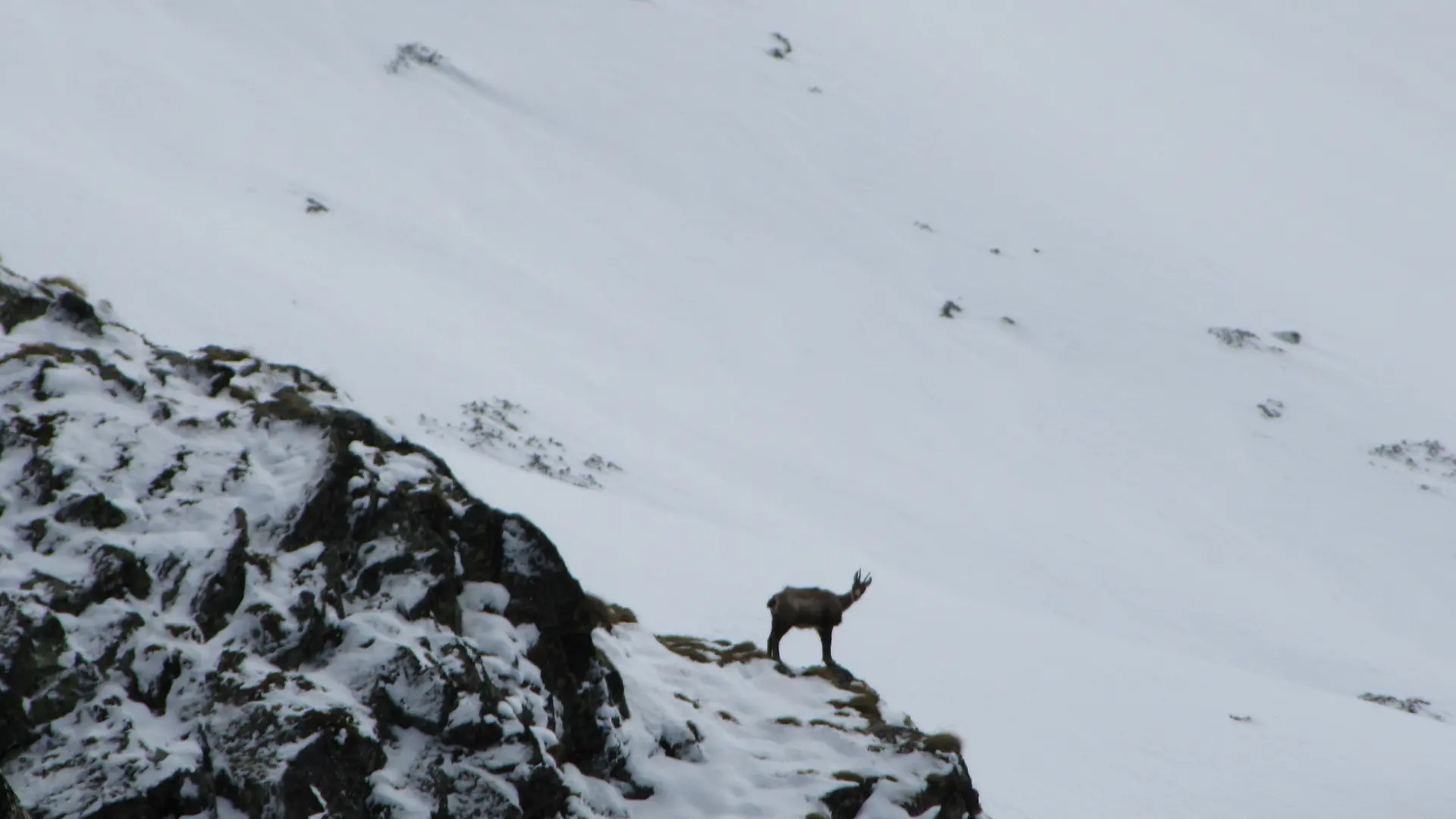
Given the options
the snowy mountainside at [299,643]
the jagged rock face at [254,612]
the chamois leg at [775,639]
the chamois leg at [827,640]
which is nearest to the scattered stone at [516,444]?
the chamois leg at [775,639]

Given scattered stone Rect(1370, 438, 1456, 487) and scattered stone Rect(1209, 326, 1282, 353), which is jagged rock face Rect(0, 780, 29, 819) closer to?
scattered stone Rect(1370, 438, 1456, 487)

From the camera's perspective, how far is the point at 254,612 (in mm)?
7645

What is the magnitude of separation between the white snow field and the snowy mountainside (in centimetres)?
591

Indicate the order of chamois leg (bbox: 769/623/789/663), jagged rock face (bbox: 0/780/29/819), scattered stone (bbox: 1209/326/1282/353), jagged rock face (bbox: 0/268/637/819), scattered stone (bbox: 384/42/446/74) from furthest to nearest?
scattered stone (bbox: 384/42/446/74) < scattered stone (bbox: 1209/326/1282/353) < chamois leg (bbox: 769/623/789/663) < jagged rock face (bbox: 0/268/637/819) < jagged rock face (bbox: 0/780/29/819)

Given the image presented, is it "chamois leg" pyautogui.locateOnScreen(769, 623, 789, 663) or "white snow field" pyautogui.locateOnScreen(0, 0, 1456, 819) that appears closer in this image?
"chamois leg" pyautogui.locateOnScreen(769, 623, 789, 663)

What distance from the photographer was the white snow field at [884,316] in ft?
66.6

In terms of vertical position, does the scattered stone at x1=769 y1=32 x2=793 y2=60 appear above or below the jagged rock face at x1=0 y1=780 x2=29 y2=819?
above

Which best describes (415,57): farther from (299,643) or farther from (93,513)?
(299,643)

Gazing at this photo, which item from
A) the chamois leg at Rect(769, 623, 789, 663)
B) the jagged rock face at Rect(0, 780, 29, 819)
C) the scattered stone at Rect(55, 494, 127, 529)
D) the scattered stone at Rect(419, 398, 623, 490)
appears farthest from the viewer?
the scattered stone at Rect(419, 398, 623, 490)

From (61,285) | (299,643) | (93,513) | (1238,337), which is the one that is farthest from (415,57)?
(299,643)

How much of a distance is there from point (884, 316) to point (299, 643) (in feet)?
121

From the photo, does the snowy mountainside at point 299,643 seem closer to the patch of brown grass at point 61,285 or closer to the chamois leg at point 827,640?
the patch of brown grass at point 61,285

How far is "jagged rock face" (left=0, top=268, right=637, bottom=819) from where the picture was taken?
6.89m

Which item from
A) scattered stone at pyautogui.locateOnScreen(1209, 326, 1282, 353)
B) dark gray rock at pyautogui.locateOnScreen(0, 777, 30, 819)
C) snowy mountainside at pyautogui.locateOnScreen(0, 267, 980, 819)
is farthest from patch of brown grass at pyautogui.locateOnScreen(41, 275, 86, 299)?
scattered stone at pyautogui.locateOnScreen(1209, 326, 1282, 353)
